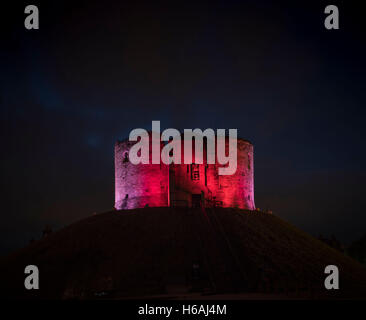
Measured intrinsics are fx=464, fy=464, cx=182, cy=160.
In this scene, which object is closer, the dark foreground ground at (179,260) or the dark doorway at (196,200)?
the dark foreground ground at (179,260)

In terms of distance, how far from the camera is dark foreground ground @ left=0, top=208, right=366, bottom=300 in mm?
28578

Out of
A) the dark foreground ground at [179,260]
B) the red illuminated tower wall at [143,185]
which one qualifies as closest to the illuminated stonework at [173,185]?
the red illuminated tower wall at [143,185]

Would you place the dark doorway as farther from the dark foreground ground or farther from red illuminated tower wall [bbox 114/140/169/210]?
the dark foreground ground

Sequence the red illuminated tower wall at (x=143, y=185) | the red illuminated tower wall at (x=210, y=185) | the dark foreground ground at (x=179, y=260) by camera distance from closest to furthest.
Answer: the dark foreground ground at (x=179, y=260)
the red illuminated tower wall at (x=143, y=185)
the red illuminated tower wall at (x=210, y=185)

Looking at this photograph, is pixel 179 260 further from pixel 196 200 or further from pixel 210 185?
pixel 210 185

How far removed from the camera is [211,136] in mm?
46469


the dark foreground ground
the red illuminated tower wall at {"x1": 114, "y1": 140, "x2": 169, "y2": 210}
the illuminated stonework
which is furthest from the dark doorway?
the dark foreground ground

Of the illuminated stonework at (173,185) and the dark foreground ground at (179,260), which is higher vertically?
the illuminated stonework at (173,185)

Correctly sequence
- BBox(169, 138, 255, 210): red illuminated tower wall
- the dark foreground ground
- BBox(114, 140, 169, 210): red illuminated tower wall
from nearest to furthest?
the dark foreground ground → BBox(114, 140, 169, 210): red illuminated tower wall → BBox(169, 138, 255, 210): red illuminated tower wall

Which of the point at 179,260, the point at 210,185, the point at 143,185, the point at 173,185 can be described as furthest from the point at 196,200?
the point at 179,260

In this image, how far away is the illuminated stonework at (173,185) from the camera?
44344 mm

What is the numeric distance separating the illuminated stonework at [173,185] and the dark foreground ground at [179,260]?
2718 mm

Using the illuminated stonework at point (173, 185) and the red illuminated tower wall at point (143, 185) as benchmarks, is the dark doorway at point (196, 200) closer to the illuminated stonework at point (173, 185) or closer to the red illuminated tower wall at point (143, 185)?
the illuminated stonework at point (173, 185)
